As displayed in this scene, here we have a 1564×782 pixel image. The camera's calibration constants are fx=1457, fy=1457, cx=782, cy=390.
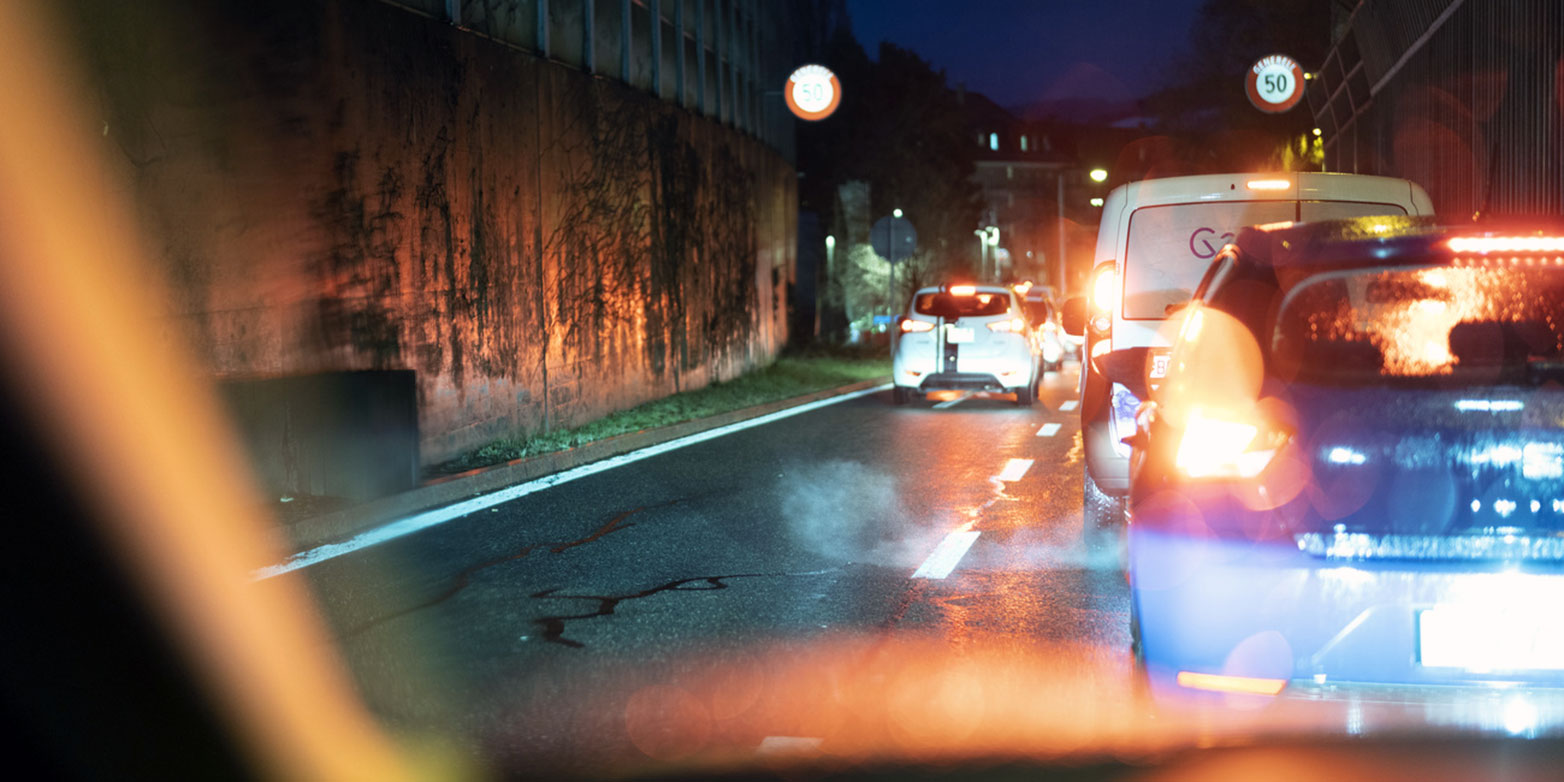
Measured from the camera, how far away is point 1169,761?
416cm

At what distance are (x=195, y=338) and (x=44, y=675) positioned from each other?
4.40m

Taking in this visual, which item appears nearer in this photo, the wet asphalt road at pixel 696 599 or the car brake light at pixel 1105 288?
the wet asphalt road at pixel 696 599

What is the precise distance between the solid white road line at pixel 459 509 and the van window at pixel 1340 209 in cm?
545

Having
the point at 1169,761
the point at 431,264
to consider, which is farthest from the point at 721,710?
the point at 431,264

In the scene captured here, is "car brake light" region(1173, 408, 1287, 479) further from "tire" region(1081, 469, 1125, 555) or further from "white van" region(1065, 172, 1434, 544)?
"tire" region(1081, 469, 1125, 555)

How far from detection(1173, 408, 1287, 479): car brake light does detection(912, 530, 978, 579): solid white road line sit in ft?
11.3

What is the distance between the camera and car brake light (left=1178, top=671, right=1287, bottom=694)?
3.53 meters

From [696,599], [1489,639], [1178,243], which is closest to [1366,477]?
[1489,639]

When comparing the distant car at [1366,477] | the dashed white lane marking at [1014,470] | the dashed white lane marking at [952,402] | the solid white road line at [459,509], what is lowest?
the dashed white lane marking at [952,402]

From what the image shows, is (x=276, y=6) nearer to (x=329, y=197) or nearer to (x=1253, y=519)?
(x=329, y=197)

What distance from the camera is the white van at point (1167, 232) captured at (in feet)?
26.1

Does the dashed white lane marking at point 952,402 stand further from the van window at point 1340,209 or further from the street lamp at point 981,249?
the street lamp at point 981,249

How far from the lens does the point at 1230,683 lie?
3590 mm

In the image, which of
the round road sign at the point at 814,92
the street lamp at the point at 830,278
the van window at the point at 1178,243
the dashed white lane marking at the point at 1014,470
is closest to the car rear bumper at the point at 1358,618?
the van window at the point at 1178,243
